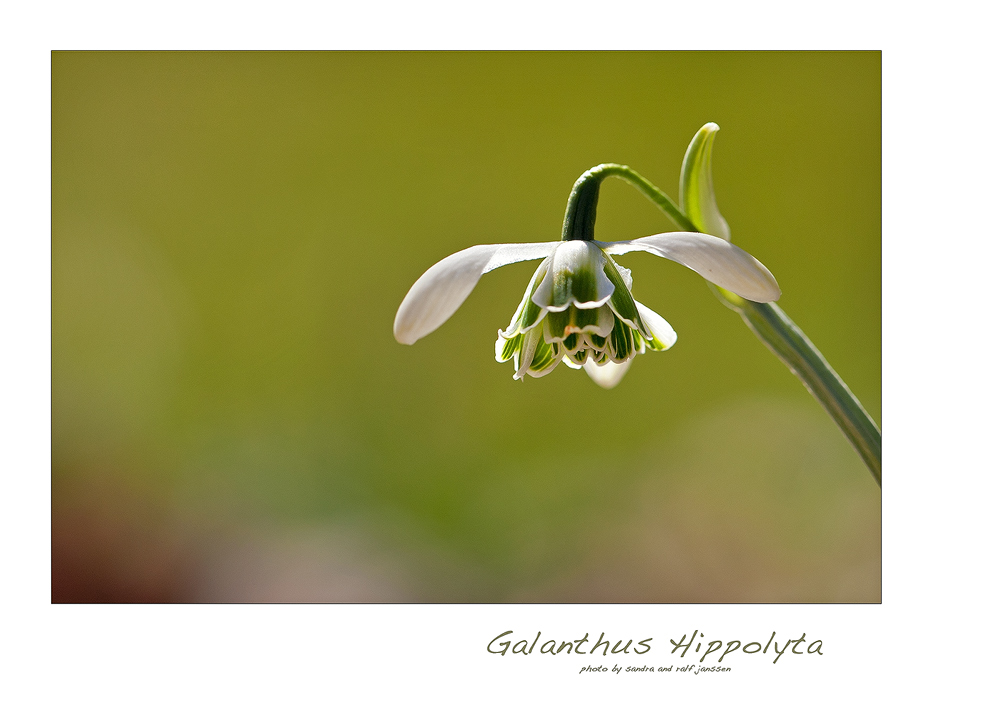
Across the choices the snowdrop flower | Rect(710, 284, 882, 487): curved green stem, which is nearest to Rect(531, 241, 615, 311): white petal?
the snowdrop flower

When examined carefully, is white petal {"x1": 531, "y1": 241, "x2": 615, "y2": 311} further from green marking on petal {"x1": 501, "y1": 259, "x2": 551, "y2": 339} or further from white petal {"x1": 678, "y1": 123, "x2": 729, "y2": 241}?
white petal {"x1": 678, "y1": 123, "x2": 729, "y2": 241}

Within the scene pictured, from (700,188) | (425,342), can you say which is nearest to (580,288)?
(700,188)

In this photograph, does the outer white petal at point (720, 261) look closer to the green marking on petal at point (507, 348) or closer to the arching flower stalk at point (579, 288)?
the arching flower stalk at point (579, 288)

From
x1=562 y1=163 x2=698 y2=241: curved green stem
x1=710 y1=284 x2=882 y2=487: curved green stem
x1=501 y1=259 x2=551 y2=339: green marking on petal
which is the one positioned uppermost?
x1=562 y1=163 x2=698 y2=241: curved green stem

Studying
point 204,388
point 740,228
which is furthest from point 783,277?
point 204,388

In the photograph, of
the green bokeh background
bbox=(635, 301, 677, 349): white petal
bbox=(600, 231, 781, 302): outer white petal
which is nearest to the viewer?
bbox=(600, 231, 781, 302): outer white petal

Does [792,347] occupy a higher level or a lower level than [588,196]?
lower

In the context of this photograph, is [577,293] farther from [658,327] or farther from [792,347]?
[792,347]

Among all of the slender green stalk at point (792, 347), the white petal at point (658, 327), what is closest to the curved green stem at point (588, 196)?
the slender green stalk at point (792, 347)
